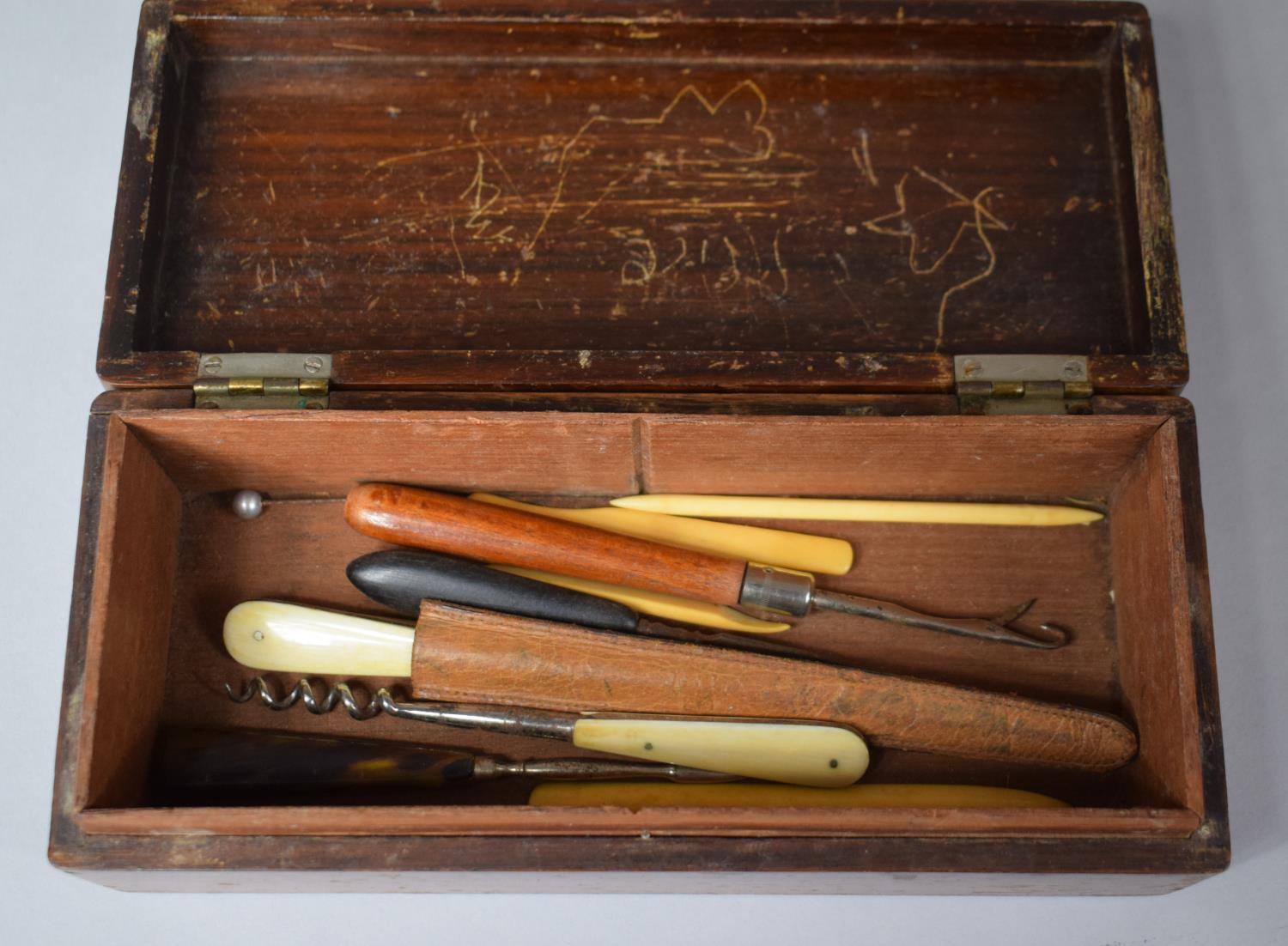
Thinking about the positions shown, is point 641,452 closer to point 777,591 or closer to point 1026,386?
point 777,591

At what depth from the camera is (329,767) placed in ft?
4.26

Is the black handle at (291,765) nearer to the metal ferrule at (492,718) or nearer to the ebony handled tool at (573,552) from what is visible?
the metal ferrule at (492,718)

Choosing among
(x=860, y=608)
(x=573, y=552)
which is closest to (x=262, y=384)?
(x=573, y=552)

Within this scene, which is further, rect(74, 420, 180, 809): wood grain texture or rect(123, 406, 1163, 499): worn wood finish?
rect(123, 406, 1163, 499): worn wood finish

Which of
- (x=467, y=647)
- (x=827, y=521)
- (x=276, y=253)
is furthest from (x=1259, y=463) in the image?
(x=276, y=253)

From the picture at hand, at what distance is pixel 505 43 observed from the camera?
4.93ft

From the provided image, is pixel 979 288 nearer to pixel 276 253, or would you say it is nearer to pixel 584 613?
pixel 584 613

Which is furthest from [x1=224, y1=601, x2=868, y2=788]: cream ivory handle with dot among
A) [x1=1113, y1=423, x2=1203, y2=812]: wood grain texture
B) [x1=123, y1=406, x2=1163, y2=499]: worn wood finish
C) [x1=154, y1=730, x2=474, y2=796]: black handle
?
[x1=1113, y1=423, x2=1203, y2=812]: wood grain texture

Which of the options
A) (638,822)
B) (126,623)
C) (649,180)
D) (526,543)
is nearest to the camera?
(638,822)

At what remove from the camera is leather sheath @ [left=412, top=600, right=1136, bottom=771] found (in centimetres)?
132

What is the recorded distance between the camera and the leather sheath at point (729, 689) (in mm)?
1321

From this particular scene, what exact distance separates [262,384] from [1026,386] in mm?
884

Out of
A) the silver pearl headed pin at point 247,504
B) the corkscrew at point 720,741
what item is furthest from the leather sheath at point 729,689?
the silver pearl headed pin at point 247,504

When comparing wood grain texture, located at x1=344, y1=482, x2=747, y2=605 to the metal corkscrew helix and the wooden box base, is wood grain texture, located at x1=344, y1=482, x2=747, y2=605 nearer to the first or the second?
the wooden box base
